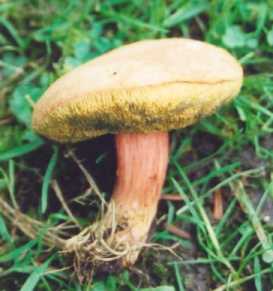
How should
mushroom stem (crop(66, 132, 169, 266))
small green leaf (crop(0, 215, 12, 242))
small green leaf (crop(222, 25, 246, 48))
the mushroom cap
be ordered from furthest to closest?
small green leaf (crop(222, 25, 246, 48)) < small green leaf (crop(0, 215, 12, 242)) < mushroom stem (crop(66, 132, 169, 266)) < the mushroom cap

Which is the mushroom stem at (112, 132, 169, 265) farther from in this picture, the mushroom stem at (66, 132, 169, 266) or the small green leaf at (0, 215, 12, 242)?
the small green leaf at (0, 215, 12, 242)

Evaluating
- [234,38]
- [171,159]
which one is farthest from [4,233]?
[234,38]

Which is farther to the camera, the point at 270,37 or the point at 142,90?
the point at 270,37

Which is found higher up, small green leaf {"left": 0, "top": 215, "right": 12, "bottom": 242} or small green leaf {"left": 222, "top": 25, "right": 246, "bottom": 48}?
small green leaf {"left": 222, "top": 25, "right": 246, "bottom": 48}

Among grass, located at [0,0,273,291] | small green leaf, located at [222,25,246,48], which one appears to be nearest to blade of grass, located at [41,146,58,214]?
grass, located at [0,0,273,291]

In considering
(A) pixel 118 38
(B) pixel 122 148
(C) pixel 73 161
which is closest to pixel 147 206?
(B) pixel 122 148

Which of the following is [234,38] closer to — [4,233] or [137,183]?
[137,183]

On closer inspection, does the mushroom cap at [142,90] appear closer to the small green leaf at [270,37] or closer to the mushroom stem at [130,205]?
the mushroom stem at [130,205]
